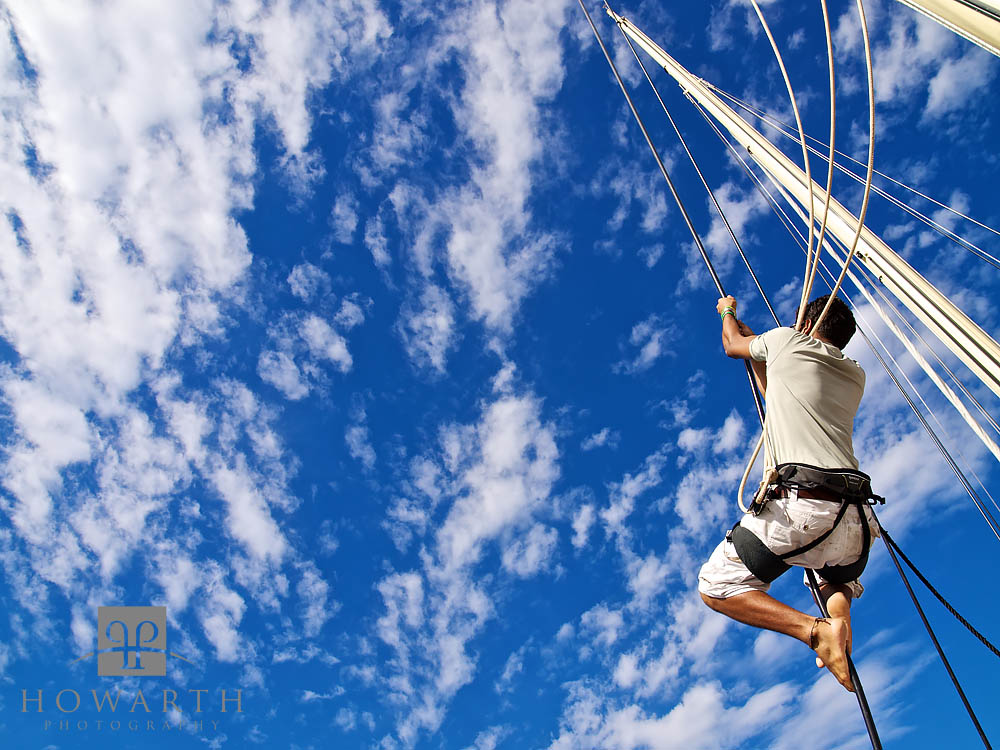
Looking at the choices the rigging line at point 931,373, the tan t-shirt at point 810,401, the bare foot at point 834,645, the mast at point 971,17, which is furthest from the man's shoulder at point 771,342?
the rigging line at point 931,373

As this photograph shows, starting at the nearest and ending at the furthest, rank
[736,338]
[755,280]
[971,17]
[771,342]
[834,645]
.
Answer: [834,645]
[971,17]
[771,342]
[736,338]
[755,280]

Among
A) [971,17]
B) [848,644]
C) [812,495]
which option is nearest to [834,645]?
[848,644]

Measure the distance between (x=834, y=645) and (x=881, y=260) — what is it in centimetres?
559

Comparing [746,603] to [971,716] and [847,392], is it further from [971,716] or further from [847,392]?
[971,716]

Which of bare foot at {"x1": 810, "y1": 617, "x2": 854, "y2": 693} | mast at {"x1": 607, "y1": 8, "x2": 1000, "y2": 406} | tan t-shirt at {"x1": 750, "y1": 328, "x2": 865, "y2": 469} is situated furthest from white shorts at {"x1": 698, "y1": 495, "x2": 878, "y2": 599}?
mast at {"x1": 607, "y1": 8, "x2": 1000, "y2": 406}

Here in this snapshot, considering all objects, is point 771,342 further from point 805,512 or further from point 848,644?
point 848,644

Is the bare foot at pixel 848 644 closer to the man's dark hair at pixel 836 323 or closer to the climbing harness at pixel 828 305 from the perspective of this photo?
the climbing harness at pixel 828 305

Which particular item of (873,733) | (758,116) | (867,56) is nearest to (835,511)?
(873,733)

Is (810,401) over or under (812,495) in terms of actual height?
over

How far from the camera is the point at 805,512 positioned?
3.67 m

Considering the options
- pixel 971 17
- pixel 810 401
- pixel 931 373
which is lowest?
pixel 810 401

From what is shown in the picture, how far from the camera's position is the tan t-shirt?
3846 millimetres

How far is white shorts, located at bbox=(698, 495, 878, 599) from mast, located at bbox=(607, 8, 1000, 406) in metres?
2.09

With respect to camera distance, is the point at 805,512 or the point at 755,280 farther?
the point at 755,280
